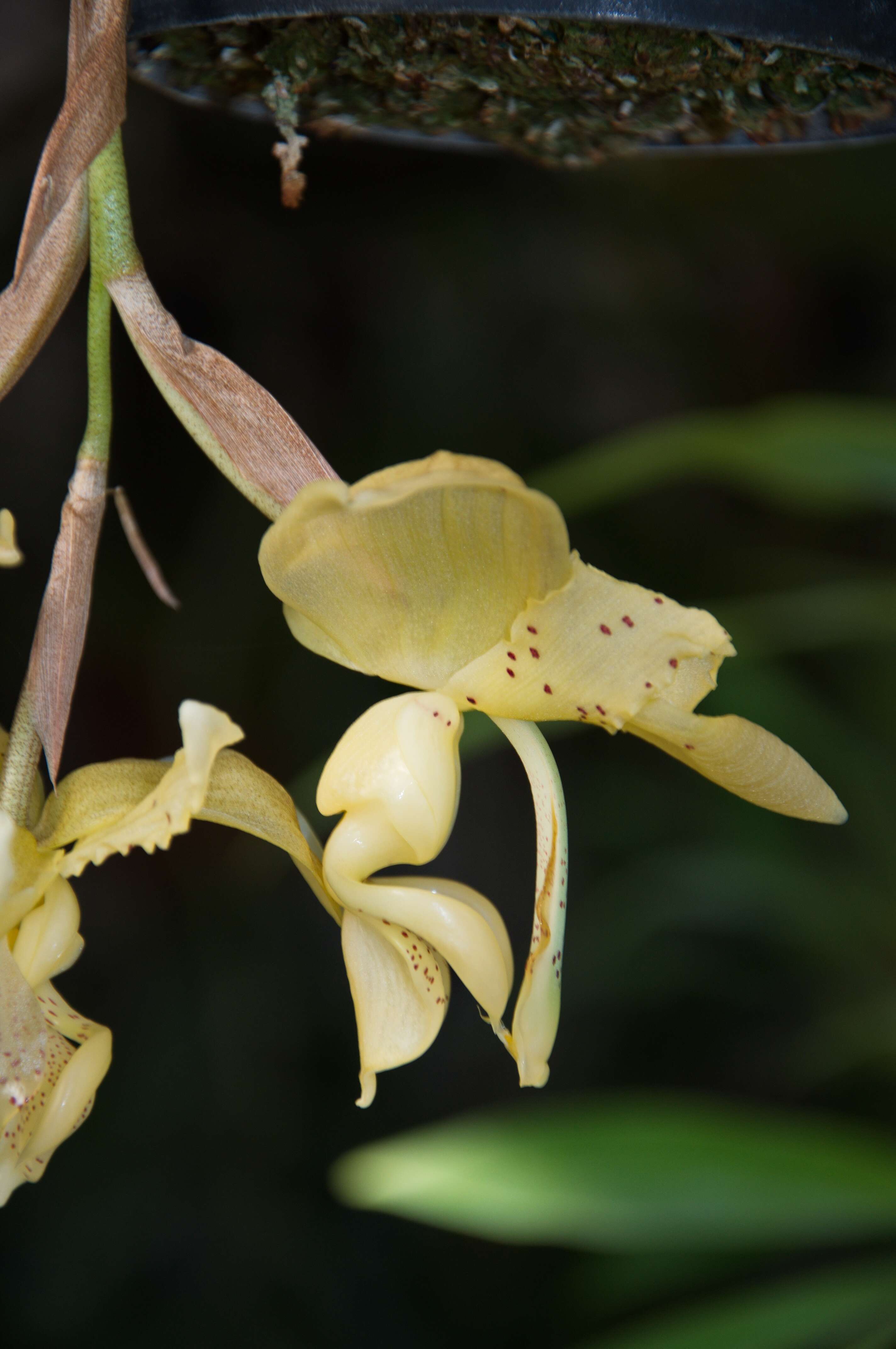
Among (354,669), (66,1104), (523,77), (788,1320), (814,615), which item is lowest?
(788,1320)

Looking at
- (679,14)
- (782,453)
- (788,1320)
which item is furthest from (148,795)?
(788,1320)

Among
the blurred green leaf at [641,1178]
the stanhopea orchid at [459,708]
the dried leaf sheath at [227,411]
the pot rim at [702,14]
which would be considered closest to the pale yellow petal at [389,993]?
the stanhopea orchid at [459,708]

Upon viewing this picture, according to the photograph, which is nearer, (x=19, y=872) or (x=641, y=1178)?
(x=19, y=872)

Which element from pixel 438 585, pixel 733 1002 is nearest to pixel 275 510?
pixel 438 585

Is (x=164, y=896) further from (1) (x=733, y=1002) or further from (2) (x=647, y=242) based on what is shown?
(2) (x=647, y=242)

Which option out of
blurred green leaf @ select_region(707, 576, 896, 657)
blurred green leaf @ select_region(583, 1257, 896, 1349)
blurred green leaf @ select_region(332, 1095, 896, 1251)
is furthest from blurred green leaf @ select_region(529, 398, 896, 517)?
blurred green leaf @ select_region(583, 1257, 896, 1349)

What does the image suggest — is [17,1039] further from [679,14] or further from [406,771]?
[679,14]
